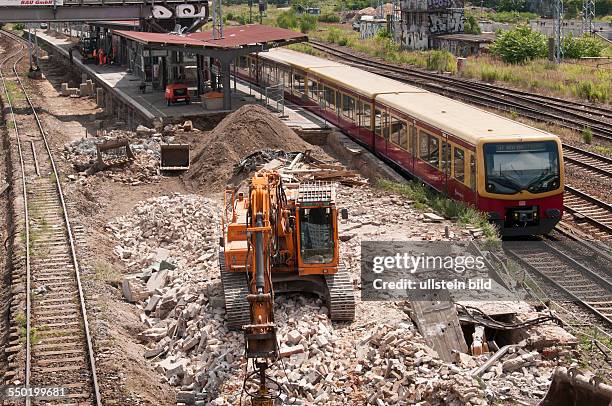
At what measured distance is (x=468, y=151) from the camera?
21766 mm

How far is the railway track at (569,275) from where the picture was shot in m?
17.8

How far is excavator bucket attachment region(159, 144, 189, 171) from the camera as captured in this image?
105ft

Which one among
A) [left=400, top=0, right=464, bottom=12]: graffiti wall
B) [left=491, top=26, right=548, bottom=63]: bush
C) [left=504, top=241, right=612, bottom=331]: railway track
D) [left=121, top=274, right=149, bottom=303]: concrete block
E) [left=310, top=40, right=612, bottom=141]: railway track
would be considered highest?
[left=400, top=0, right=464, bottom=12]: graffiti wall

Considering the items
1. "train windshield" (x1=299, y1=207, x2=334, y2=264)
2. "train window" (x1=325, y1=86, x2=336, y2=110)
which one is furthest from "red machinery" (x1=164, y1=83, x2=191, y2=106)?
"train windshield" (x1=299, y1=207, x2=334, y2=264)

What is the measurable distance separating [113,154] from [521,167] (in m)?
16.0

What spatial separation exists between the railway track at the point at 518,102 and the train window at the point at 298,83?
A: 7.56 metres

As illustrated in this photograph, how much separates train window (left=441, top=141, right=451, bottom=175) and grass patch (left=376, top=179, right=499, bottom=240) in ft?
2.28

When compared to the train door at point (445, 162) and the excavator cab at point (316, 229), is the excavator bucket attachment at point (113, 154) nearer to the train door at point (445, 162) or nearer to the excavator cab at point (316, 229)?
the train door at point (445, 162)

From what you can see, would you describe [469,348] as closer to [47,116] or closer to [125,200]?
[125,200]

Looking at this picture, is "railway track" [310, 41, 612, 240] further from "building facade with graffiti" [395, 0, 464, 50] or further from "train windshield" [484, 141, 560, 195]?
"building facade with graffiti" [395, 0, 464, 50]

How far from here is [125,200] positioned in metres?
27.9

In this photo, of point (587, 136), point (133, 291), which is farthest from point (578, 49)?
point (133, 291)

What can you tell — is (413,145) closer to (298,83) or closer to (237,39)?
(298,83)

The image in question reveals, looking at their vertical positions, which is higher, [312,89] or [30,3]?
[30,3]
